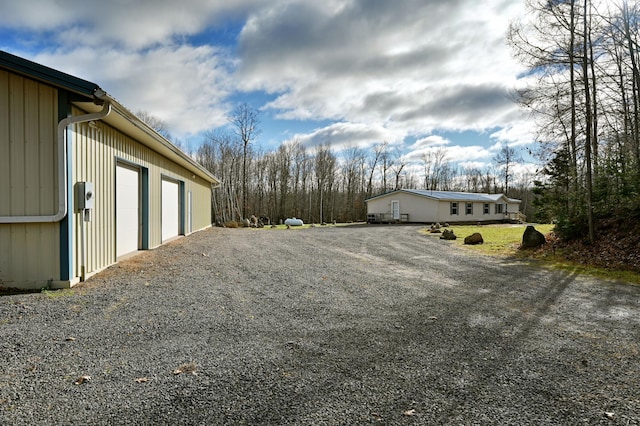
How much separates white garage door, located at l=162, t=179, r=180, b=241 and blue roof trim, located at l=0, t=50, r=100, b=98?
626cm

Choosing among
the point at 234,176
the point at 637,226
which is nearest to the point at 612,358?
the point at 637,226

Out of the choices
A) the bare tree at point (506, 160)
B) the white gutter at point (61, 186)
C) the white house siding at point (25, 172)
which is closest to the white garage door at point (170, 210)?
the white house siding at point (25, 172)

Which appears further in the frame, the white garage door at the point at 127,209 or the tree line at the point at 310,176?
the tree line at the point at 310,176

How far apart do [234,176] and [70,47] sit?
26499 mm

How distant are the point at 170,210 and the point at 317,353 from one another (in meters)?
10.6

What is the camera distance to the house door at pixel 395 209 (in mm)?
29594

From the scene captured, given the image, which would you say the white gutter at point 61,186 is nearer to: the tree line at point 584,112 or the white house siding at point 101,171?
the white house siding at point 101,171

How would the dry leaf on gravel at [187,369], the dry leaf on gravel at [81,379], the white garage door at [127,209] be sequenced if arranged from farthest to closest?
the white garage door at [127,209] → the dry leaf on gravel at [187,369] → the dry leaf on gravel at [81,379]

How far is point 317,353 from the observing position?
10.4ft

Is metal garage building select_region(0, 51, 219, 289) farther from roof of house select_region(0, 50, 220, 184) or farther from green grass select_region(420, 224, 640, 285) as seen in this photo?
green grass select_region(420, 224, 640, 285)

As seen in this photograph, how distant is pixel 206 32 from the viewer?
10.2m

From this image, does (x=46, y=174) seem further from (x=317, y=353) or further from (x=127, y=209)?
(x=317, y=353)

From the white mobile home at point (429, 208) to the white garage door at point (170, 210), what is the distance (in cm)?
2022

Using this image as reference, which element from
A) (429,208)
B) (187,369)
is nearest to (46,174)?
(187,369)
